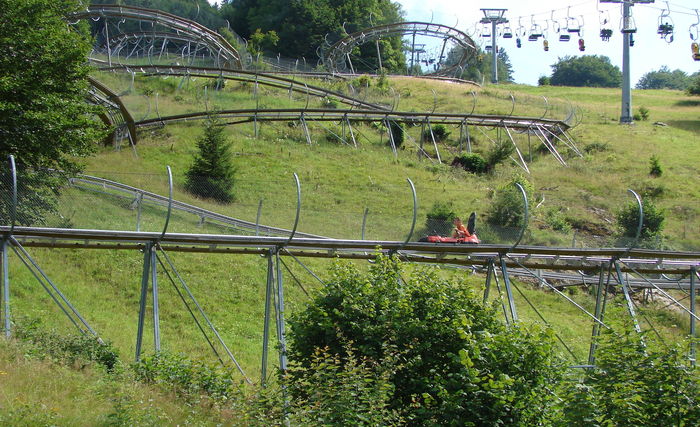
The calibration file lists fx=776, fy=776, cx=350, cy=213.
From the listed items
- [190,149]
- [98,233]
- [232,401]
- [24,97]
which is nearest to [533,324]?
[232,401]

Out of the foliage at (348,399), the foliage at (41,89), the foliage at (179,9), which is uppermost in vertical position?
the foliage at (179,9)

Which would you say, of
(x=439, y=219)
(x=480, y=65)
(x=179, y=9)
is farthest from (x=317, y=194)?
(x=480, y=65)

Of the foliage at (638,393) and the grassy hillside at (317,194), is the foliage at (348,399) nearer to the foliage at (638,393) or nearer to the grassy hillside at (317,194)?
the foliage at (638,393)

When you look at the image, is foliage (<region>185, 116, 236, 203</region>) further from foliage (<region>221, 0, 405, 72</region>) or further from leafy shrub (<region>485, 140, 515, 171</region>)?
foliage (<region>221, 0, 405, 72</region>)

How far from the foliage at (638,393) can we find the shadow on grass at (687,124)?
56.0m

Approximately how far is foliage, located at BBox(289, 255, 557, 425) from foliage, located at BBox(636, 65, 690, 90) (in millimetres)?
167233

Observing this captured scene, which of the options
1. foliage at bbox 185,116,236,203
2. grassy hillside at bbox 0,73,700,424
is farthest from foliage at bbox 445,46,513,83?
foliage at bbox 185,116,236,203

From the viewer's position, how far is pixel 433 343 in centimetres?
1073

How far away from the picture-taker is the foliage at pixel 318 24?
84625 millimetres

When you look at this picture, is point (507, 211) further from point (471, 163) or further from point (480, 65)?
point (480, 65)

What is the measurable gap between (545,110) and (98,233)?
3883 centimetres

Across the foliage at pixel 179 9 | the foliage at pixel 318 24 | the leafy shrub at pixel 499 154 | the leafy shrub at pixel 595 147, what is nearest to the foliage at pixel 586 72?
the foliage at pixel 318 24

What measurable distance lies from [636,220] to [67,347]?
15.2 metres

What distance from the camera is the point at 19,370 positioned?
11383mm
